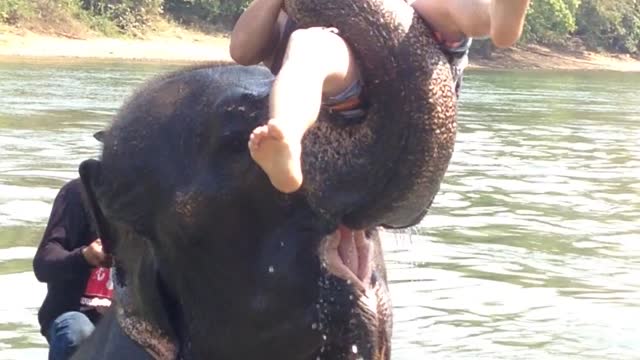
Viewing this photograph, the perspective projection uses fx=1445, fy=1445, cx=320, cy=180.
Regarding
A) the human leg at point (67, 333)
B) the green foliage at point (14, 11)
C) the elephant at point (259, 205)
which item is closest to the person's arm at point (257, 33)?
the elephant at point (259, 205)

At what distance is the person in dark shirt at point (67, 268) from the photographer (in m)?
3.41

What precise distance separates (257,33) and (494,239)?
7900mm

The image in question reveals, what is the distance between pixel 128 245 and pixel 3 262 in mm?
6339

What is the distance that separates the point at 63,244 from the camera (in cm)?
391

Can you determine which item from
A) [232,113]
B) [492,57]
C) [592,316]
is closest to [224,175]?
[232,113]

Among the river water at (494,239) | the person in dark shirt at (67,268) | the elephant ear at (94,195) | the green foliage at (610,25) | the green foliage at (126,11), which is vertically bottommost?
the green foliage at (610,25)

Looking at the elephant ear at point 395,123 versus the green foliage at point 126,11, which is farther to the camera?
the green foliage at point 126,11

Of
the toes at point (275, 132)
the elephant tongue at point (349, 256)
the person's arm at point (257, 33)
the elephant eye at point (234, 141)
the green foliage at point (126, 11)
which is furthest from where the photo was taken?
the green foliage at point (126, 11)

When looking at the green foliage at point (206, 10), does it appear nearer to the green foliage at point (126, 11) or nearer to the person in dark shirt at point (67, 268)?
the green foliage at point (126, 11)

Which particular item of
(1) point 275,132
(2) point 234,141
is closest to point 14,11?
(2) point 234,141

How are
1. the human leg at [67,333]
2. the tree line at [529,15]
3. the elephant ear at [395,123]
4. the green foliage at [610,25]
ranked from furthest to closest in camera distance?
the green foliage at [610,25]
the tree line at [529,15]
the human leg at [67,333]
the elephant ear at [395,123]

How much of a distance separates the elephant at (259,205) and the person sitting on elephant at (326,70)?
0.03 metres

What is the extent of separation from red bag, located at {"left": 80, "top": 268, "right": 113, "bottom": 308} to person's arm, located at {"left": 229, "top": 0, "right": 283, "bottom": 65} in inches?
51.0

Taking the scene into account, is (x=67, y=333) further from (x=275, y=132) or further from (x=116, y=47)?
(x=116, y=47)
